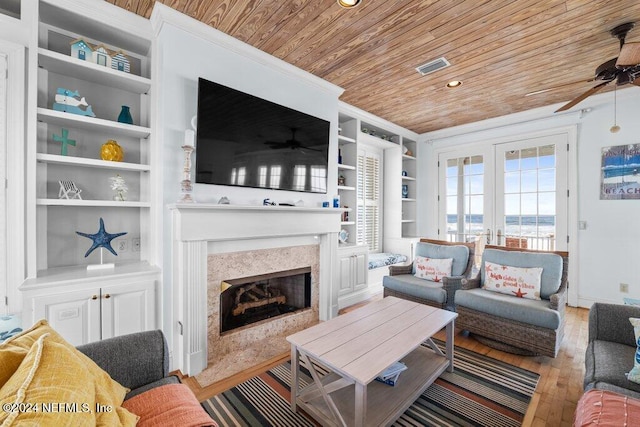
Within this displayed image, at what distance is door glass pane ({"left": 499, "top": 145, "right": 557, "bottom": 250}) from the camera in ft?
13.2

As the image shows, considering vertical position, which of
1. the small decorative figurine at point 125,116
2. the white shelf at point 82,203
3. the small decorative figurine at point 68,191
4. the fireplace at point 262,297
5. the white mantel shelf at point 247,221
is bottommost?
the fireplace at point 262,297

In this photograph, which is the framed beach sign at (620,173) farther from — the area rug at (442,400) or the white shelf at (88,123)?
the white shelf at (88,123)

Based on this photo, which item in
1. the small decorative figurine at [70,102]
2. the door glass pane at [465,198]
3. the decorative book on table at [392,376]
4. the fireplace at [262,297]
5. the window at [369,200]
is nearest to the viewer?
the decorative book on table at [392,376]

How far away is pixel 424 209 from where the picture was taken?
5.36m

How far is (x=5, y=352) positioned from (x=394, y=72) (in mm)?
3399

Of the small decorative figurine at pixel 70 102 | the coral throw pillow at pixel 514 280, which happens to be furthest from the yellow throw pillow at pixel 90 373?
the coral throw pillow at pixel 514 280

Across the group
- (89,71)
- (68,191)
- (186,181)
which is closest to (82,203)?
(68,191)

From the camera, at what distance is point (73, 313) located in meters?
1.96

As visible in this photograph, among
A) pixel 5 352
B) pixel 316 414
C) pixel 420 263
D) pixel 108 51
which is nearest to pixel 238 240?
pixel 316 414

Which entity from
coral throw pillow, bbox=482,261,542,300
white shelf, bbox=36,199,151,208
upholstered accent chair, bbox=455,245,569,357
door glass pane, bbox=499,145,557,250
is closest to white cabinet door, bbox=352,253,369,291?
upholstered accent chair, bbox=455,245,569,357

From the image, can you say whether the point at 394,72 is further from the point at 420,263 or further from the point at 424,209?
the point at 424,209

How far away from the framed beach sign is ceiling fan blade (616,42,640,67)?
1.90 metres

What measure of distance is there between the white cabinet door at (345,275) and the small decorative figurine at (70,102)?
9.53 feet

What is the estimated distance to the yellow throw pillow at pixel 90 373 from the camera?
0.90 meters
